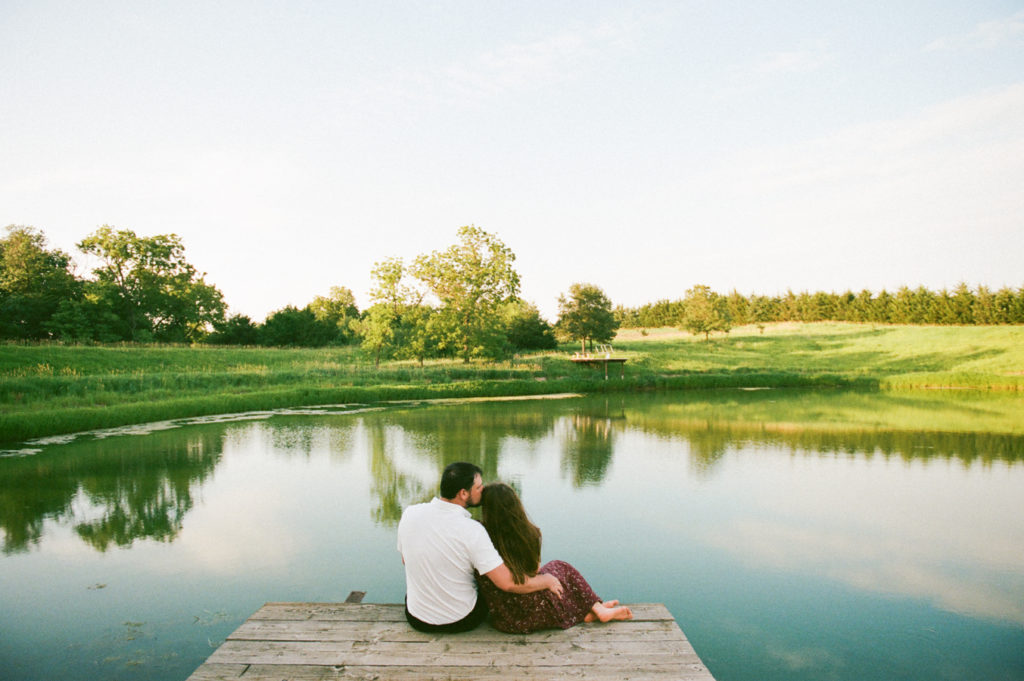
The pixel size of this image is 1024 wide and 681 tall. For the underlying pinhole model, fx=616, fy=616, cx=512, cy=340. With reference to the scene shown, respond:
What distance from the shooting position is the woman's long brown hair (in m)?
3.87

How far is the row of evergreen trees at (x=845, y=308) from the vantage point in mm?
54812

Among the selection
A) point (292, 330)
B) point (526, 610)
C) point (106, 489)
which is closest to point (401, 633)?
point (526, 610)

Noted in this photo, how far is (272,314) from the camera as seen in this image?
50250mm

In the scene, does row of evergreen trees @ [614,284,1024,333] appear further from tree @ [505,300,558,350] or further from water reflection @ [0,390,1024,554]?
water reflection @ [0,390,1024,554]

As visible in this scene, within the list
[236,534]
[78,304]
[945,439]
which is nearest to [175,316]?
[78,304]

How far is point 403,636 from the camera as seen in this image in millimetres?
3867

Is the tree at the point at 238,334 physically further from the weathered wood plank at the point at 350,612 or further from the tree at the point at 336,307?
the weathered wood plank at the point at 350,612

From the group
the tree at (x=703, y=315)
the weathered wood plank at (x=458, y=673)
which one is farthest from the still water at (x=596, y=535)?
the tree at (x=703, y=315)

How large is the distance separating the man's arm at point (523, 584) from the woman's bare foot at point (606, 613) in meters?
0.33

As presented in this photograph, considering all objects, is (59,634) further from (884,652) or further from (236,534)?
(884,652)

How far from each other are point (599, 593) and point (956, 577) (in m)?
3.77

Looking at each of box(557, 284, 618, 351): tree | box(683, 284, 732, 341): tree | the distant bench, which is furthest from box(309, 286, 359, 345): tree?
box(683, 284, 732, 341): tree

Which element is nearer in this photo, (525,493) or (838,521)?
(838,521)

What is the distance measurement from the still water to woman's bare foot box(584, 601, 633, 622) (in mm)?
942
